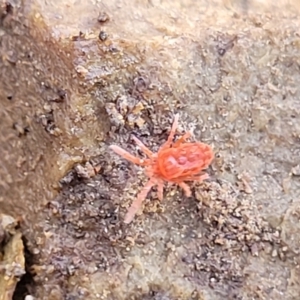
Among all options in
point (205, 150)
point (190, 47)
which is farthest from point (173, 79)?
point (205, 150)

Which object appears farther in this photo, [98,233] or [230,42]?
[230,42]

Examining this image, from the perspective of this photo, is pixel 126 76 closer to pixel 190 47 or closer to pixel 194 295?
pixel 190 47

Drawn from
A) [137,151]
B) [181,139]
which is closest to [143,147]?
[137,151]

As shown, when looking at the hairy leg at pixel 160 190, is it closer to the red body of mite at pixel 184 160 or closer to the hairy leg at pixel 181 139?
the red body of mite at pixel 184 160

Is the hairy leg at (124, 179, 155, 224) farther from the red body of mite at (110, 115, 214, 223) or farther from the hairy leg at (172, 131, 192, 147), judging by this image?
the hairy leg at (172, 131, 192, 147)

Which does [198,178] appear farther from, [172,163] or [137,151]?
[137,151]
